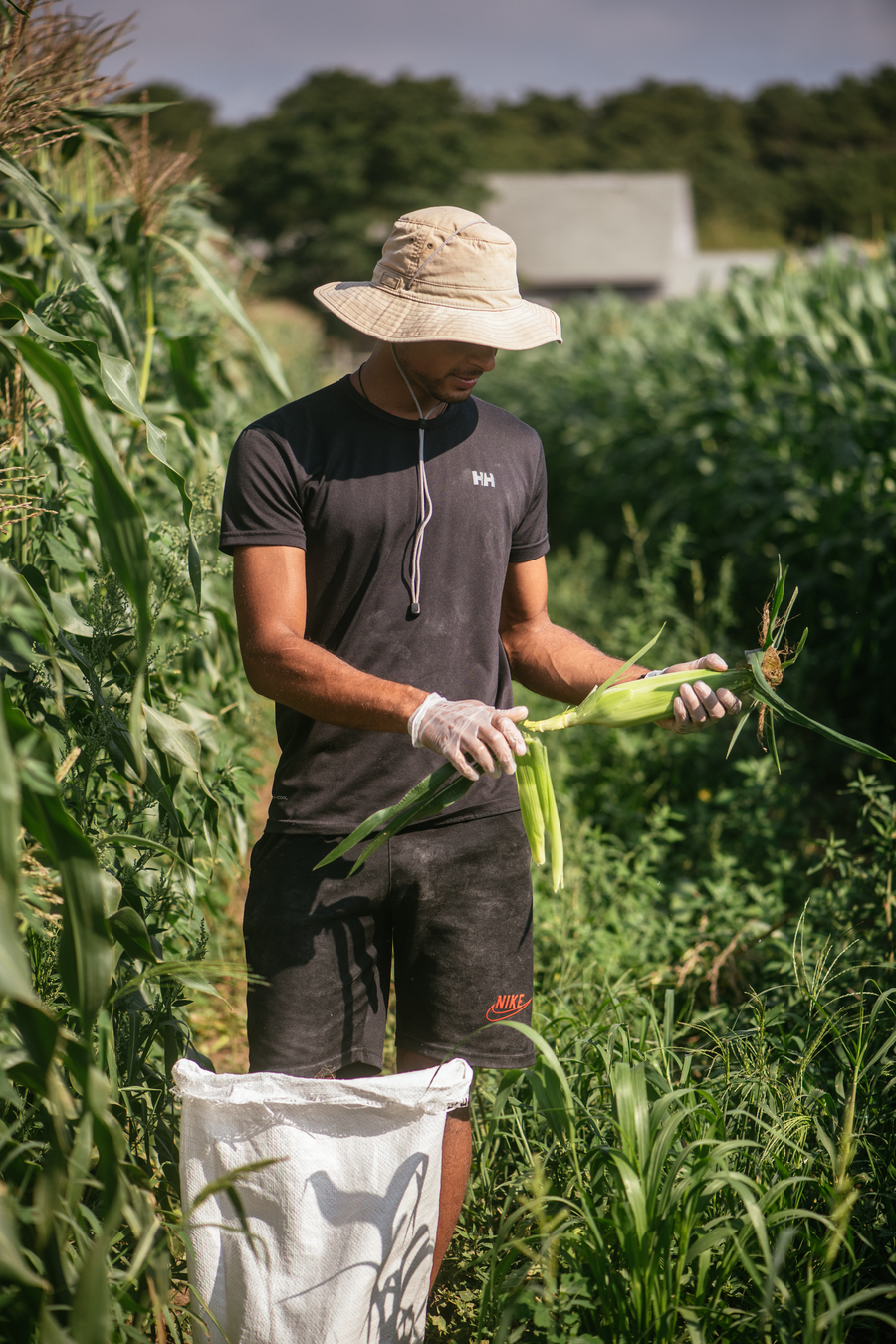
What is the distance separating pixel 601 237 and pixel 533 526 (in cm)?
4312

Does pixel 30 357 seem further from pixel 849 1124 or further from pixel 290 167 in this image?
pixel 290 167

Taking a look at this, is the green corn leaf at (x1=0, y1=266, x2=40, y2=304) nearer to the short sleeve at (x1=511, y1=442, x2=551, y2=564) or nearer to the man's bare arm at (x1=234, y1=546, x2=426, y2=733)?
the man's bare arm at (x1=234, y1=546, x2=426, y2=733)

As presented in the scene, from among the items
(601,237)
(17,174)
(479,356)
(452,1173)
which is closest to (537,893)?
(452,1173)

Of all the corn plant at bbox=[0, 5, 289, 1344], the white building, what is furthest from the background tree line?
the corn plant at bbox=[0, 5, 289, 1344]

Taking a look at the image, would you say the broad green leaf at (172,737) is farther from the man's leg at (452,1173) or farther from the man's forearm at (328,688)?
the man's leg at (452,1173)

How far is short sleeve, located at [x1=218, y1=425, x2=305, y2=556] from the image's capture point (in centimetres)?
182

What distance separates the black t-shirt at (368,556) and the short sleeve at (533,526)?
0.12 meters

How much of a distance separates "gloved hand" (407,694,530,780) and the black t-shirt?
0.27 meters

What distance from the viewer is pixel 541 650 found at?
2.20 meters

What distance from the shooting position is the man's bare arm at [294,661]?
1729 mm

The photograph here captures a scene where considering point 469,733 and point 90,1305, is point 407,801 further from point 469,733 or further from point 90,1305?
point 90,1305

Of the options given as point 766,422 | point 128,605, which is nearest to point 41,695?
point 128,605

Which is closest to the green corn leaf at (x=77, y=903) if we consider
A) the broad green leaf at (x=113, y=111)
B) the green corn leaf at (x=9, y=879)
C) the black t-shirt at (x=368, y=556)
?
the green corn leaf at (x=9, y=879)

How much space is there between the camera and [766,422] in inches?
206
